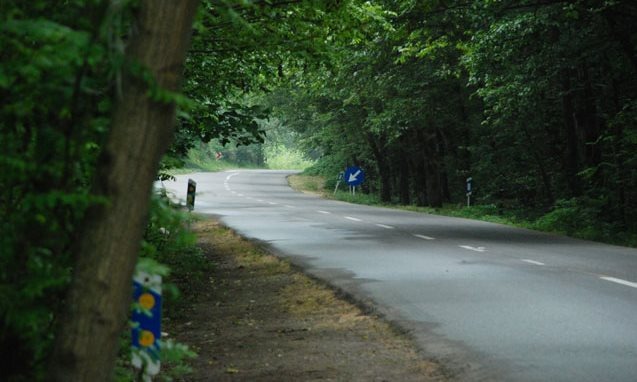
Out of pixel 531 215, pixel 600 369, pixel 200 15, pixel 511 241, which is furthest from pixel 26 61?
pixel 531 215

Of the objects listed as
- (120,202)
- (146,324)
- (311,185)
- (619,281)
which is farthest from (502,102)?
(311,185)

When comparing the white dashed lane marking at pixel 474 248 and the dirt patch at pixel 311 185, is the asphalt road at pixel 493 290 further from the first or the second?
the dirt patch at pixel 311 185

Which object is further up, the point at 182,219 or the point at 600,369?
the point at 182,219

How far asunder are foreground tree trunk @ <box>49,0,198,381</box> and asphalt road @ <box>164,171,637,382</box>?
2.44m

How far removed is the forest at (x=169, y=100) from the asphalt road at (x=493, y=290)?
2.17 m

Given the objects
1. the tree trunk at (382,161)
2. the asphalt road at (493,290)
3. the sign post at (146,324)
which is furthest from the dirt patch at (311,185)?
the sign post at (146,324)

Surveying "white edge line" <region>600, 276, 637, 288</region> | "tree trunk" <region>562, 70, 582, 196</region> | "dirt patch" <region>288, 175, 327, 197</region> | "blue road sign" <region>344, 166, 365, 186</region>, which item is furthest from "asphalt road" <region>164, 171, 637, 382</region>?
"dirt patch" <region>288, 175, 327, 197</region>

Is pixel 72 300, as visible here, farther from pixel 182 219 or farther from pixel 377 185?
pixel 377 185

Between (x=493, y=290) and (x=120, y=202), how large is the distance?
766cm

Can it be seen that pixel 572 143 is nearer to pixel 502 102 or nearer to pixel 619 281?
pixel 502 102

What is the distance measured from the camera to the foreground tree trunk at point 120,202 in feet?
11.7

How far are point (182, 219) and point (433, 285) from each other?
7480mm

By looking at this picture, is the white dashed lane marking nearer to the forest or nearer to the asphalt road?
the asphalt road

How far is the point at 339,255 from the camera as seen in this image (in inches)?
605
